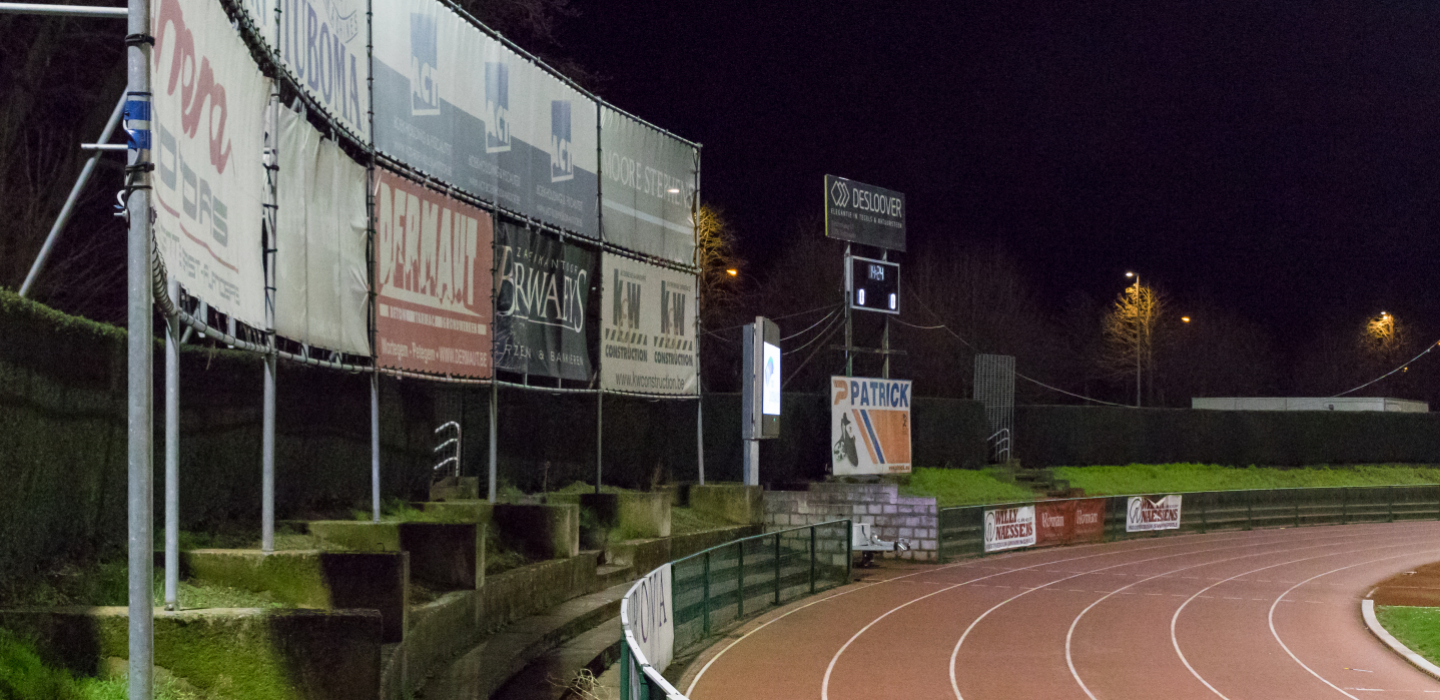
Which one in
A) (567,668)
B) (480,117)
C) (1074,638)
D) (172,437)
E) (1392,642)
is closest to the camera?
(172,437)

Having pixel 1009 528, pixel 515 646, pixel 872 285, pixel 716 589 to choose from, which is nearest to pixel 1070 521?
pixel 1009 528

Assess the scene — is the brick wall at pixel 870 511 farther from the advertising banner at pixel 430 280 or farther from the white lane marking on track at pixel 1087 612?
the advertising banner at pixel 430 280

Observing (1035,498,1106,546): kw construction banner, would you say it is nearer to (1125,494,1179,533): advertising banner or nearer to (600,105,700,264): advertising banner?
(1125,494,1179,533): advertising banner

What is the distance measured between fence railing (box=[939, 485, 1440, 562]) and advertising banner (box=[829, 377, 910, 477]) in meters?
3.61

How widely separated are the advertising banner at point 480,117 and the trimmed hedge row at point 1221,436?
27.0 metres

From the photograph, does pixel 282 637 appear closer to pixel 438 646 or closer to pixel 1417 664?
pixel 438 646

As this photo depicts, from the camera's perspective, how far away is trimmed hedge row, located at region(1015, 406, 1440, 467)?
45.1 meters

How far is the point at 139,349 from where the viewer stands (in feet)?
19.9

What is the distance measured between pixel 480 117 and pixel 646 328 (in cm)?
688

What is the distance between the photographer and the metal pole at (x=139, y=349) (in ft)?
19.8

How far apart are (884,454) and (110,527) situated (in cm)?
2632

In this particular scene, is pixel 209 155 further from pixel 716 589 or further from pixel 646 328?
pixel 646 328

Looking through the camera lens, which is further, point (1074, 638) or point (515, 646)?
point (1074, 638)

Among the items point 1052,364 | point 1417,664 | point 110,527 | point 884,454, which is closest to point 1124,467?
point 884,454
